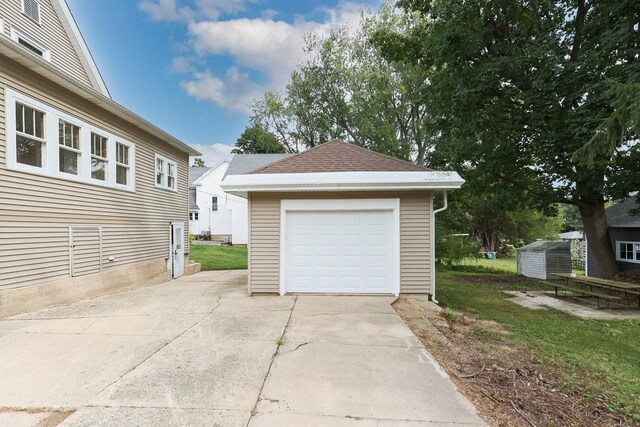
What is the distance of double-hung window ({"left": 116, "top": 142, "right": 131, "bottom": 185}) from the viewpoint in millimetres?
9094

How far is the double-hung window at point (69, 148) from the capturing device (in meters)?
7.05

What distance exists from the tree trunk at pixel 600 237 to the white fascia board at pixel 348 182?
898cm

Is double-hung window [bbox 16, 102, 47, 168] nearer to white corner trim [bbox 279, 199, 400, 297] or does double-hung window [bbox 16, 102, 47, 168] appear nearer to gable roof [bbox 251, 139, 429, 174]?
gable roof [bbox 251, 139, 429, 174]

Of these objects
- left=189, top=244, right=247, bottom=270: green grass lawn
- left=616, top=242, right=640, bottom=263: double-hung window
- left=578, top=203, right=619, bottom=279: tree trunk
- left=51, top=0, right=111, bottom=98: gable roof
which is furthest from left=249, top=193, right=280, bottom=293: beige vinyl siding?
left=616, top=242, right=640, bottom=263: double-hung window

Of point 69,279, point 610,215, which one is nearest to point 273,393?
point 69,279

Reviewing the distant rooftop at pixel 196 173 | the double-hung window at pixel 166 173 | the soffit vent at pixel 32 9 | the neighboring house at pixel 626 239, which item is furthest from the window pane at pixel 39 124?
the distant rooftop at pixel 196 173

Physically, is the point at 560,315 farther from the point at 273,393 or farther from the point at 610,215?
the point at 610,215

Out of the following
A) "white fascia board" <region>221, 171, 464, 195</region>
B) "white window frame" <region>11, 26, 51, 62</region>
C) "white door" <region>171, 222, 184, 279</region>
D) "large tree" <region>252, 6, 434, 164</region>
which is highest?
"large tree" <region>252, 6, 434, 164</region>

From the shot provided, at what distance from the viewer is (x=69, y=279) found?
7.05m

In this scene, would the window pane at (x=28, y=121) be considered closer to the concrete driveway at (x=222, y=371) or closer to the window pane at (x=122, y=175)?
the window pane at (x=122, y=175)

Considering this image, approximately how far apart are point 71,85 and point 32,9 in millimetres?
4814

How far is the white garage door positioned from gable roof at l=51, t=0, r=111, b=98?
32.1ft

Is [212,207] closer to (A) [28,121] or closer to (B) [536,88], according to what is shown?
(A) [28,121]

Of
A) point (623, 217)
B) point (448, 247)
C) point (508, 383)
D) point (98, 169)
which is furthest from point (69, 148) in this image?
point (623, 217)
